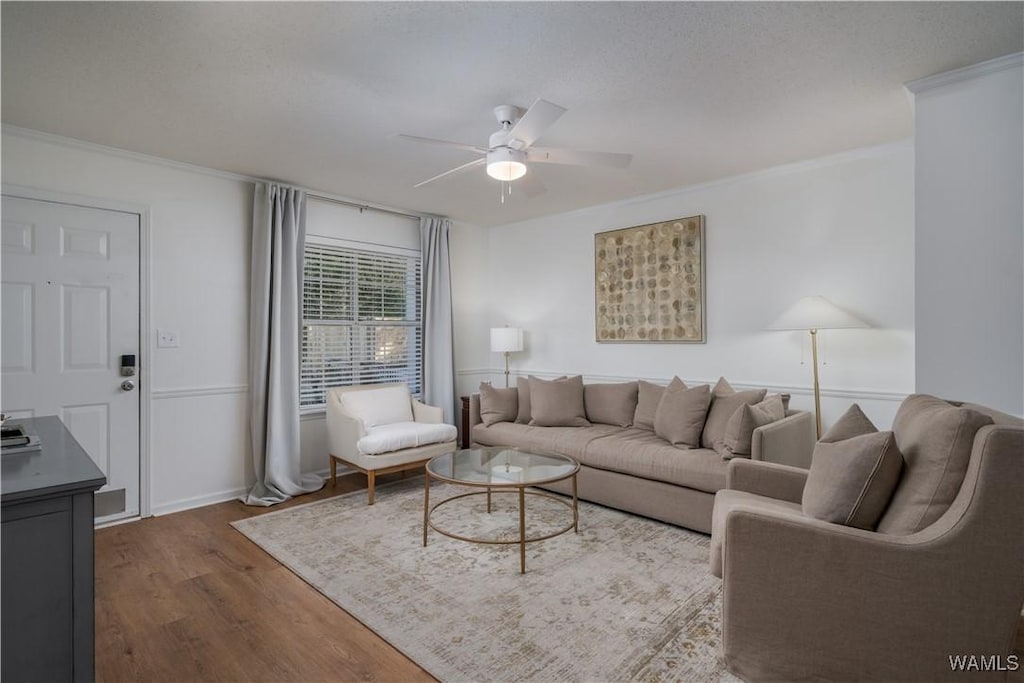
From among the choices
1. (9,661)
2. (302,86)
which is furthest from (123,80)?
(9,661)

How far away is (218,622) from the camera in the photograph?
7.36 feet

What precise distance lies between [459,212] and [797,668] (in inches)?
172

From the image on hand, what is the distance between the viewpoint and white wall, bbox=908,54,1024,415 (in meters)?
2.29

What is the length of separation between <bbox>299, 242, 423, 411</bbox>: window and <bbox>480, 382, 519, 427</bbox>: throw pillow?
0.95 metres

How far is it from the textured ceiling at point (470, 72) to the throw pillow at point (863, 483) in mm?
1613

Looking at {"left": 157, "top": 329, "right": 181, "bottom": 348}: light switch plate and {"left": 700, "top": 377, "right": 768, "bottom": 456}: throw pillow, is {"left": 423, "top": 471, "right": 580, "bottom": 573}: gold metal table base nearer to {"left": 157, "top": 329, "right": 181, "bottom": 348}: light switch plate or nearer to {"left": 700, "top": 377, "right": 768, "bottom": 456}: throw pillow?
{"left": 700, "top": 377, "right": 768, "bottom": 456}: throw pillow

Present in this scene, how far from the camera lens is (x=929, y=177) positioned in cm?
250

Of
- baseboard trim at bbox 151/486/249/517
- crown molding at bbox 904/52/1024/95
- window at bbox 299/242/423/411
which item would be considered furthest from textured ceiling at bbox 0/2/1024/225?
baseboard trim at bbox 151/486/249/517

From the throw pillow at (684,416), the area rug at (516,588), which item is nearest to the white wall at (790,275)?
the throw pillow at (684,416)

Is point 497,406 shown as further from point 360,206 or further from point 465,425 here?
point 360,206

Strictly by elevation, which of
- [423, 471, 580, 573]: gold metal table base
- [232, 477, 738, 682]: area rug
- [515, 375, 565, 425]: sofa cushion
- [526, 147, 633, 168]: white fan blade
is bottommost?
[232, 477, 738, 682]: area rug

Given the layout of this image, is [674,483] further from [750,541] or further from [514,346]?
[514,346]

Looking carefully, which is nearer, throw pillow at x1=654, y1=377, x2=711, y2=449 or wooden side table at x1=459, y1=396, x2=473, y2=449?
throw pillow at x1=654, y1=377, x2=711, y2=449

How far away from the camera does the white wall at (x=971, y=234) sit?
2287 mm
